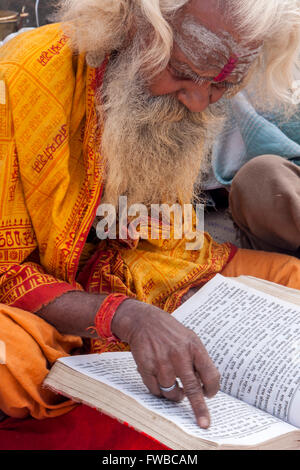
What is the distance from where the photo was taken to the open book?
116cm

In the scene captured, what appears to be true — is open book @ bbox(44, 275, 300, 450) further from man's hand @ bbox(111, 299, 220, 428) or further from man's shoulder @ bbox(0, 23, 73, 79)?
man's shoulder @ bbox(0, 23, 73, 79)

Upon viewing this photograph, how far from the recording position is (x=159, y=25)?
59.3 inches

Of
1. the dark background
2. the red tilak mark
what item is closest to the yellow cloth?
the red tilak mark

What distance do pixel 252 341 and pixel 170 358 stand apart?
312 mm

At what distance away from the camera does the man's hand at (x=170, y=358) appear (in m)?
1.26

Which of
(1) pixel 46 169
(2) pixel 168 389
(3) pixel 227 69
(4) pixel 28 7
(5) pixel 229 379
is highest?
(3) pixel 227 69

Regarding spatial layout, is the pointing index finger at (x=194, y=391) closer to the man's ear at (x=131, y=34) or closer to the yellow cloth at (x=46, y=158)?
the yellow cloth at (x=46, y=158)

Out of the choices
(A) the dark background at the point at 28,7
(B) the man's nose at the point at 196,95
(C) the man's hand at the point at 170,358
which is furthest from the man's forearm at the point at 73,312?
(A) the dark background at the point at 28,7

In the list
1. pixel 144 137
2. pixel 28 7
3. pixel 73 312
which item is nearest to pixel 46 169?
pixel 144 137

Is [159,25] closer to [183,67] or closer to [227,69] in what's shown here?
[183,67]

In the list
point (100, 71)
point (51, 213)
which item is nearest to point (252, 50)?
point (100, 71)

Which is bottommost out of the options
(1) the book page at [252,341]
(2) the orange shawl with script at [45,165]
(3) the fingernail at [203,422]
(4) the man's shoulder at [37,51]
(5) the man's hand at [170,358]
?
(1) the book page at [252,341]

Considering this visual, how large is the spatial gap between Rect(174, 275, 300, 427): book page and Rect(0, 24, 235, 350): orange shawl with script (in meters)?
0.28

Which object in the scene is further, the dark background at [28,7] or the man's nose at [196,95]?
the dark background at [28,7]
